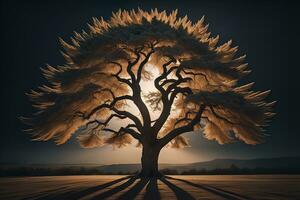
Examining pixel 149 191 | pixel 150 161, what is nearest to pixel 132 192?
pixel 149 191

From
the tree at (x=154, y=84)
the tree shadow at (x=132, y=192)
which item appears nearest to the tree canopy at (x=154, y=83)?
the tree at (x=154, y=84)

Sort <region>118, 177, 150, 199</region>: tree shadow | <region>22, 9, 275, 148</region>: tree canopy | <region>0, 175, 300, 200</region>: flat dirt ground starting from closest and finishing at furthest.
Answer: <region>118, 177, 150, 199</region>: tree shadow, <region>0, 175, 300, 200</region>: flat dirt ground, <region>22, 9, 275, 148</region>: tree canopy

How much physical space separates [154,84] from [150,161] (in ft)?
16.0

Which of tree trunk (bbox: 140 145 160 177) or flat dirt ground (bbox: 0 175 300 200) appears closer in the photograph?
flat dirt ground (bbox: 0 175 300 200)

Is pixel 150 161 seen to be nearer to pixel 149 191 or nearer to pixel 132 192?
pixel 149 191

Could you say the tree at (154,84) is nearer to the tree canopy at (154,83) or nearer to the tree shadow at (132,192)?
the tree canopy at (154,83)

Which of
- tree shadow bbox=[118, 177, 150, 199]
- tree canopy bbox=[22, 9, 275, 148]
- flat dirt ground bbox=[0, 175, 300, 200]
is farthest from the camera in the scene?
tree canopy bbox=[22, 9, 275, 148]

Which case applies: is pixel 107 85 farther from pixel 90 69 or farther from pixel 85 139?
pixel 85 139

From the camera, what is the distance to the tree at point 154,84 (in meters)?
22.8

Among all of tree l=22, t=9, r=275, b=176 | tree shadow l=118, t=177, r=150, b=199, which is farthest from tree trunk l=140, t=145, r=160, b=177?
tree shadow l=118, t=177, r=150, b=199

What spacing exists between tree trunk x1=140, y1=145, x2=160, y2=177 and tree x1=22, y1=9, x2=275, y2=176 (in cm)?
6

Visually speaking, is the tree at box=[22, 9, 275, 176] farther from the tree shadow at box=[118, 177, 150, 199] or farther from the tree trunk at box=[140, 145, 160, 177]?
the tree shadow at box=[118, 177, 150, 199]

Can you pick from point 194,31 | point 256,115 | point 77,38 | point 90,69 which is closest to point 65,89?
point 90,69

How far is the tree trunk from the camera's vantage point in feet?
76.4
